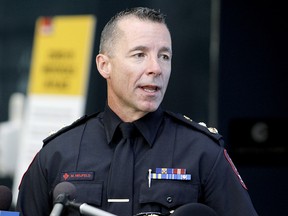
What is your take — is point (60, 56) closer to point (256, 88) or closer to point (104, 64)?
point (256, 88)

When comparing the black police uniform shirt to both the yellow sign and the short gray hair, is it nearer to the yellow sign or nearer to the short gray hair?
the short gray hair

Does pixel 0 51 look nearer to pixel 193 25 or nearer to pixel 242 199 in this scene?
pixel 193 25

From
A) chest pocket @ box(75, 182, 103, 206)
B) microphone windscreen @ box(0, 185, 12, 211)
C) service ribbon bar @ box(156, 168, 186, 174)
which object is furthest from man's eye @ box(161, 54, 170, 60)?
microphone windscreen @ box(0, 185, 12, 211)

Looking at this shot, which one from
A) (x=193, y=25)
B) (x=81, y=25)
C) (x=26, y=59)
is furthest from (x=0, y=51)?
(x=193, y=25)

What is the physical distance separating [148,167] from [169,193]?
137mm

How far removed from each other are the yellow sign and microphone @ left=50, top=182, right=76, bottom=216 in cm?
368

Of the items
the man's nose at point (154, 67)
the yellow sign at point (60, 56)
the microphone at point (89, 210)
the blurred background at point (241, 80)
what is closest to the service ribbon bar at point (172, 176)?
the man's nose at point (154, 67)

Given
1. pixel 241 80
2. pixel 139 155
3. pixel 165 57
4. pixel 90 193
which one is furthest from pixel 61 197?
pixel 241 80

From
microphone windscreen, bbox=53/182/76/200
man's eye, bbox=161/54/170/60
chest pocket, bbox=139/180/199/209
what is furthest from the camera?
man's eye, bbox=161/54/170/60

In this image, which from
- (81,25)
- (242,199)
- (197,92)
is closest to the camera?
(242,199)

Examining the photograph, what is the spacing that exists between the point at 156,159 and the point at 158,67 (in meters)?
0.35

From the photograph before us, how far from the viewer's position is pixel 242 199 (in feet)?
11.5

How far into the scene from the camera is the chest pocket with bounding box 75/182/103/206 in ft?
11.6

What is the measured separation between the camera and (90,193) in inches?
139
